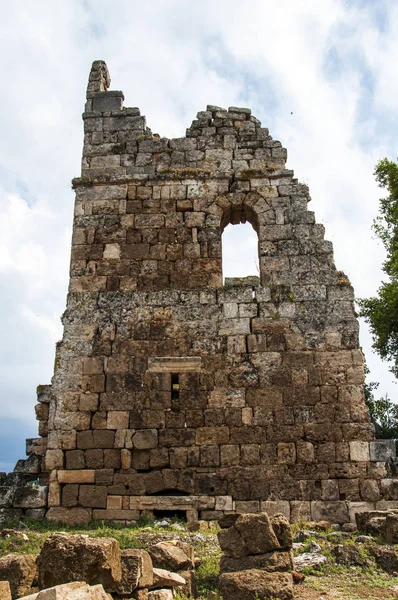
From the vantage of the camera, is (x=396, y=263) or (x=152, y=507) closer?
(x=152, y=507)

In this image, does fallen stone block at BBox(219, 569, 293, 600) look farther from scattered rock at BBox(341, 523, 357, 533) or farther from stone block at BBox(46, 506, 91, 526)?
stone block at BBox(46, 506, 91, 526)

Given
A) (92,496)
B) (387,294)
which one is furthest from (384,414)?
(92,496)

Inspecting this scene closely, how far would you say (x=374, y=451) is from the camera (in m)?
8.78

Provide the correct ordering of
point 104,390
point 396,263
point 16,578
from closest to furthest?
point 16,578 → point 104,390 → point 396,263

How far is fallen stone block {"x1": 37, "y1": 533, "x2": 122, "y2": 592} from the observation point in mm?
4645

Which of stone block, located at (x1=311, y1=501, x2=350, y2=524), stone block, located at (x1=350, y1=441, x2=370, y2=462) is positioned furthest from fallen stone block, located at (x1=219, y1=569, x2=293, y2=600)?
stone block, located at (x1=350, y1=441, x2=370, y2=462)

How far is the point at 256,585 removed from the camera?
5.00 metres

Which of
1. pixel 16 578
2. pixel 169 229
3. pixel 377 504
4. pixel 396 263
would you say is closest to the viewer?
pixel 16 578

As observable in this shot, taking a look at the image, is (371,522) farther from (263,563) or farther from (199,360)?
(199,360)

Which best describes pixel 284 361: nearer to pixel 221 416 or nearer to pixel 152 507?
pixel 221 416

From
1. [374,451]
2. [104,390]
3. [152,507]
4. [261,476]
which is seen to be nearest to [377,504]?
[374,451]

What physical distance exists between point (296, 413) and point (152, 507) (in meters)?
2.59

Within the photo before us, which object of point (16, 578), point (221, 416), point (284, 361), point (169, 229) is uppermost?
point (169, 229)

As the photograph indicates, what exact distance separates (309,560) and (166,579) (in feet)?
5.64
